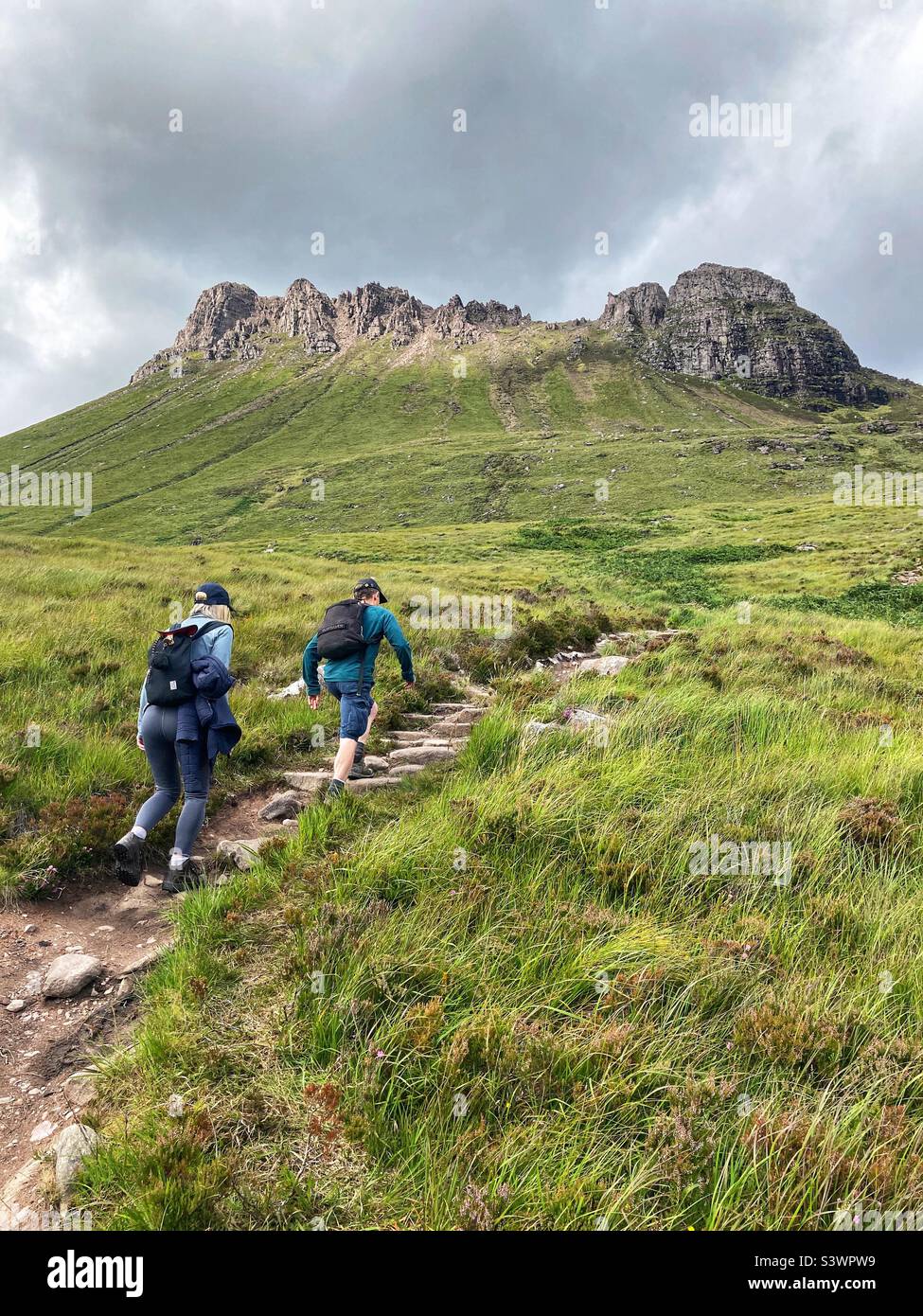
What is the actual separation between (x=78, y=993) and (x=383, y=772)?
342cm

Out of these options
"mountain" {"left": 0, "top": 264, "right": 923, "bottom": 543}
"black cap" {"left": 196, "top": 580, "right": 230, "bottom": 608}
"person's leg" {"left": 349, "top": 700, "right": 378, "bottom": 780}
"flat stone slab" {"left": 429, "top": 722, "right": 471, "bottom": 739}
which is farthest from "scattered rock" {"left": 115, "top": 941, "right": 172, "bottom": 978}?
"mountain" {"left": 0, "top": 264, "right": 923, "bottom": 543}

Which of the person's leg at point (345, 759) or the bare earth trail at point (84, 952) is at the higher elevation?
the person's leg at point (345, 759)

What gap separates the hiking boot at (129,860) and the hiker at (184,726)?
0.06m

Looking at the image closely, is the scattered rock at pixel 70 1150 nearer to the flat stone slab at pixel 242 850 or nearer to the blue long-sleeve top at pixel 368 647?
the flat stone slab at pixel 242 850

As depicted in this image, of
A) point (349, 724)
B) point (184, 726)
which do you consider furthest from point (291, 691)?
point (184, 726)

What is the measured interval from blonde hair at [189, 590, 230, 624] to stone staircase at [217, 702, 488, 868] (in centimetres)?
201

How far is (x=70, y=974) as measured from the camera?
3.61 m

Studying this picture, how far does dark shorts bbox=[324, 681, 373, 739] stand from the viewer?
627cm

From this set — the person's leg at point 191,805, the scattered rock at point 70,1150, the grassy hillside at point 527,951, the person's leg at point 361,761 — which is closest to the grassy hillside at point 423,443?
the grassy hillside at point 527,951

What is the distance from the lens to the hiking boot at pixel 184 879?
15.0ft

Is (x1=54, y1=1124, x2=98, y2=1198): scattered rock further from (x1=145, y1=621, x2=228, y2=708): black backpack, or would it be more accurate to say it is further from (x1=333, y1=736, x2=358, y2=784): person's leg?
(x1=333, y1=736, x2=358, y2=784): person's leg
